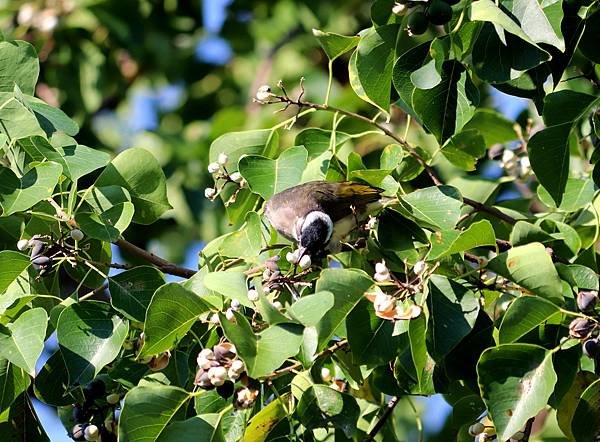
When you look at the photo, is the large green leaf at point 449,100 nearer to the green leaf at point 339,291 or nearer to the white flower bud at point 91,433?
the green leaf at point 339,291

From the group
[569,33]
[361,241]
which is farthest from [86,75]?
[569,33]

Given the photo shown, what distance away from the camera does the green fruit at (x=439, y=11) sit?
2.71 meters

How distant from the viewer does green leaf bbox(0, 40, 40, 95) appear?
3252mm

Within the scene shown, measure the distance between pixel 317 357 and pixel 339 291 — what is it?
0.30 metres

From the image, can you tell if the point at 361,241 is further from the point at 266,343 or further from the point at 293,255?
the point at 266,343

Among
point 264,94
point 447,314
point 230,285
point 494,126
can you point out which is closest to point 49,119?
point 264,94

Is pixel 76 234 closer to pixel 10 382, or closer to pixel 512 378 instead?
pixel 10 382

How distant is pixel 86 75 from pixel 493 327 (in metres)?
5.59

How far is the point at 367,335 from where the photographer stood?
2758 millimetres

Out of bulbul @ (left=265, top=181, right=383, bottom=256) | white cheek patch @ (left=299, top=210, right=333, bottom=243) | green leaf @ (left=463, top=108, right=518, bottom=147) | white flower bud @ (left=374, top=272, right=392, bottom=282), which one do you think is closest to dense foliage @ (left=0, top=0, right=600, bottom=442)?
white flower bud @ (left=374, top=272, right=392, bottom=282)

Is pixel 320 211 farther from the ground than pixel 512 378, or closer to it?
closer to it

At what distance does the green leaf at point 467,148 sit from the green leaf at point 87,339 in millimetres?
1347

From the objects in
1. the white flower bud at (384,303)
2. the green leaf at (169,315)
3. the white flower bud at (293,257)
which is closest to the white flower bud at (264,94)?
the white flower bud at (293,257)

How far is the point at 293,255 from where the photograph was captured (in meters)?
3.11
